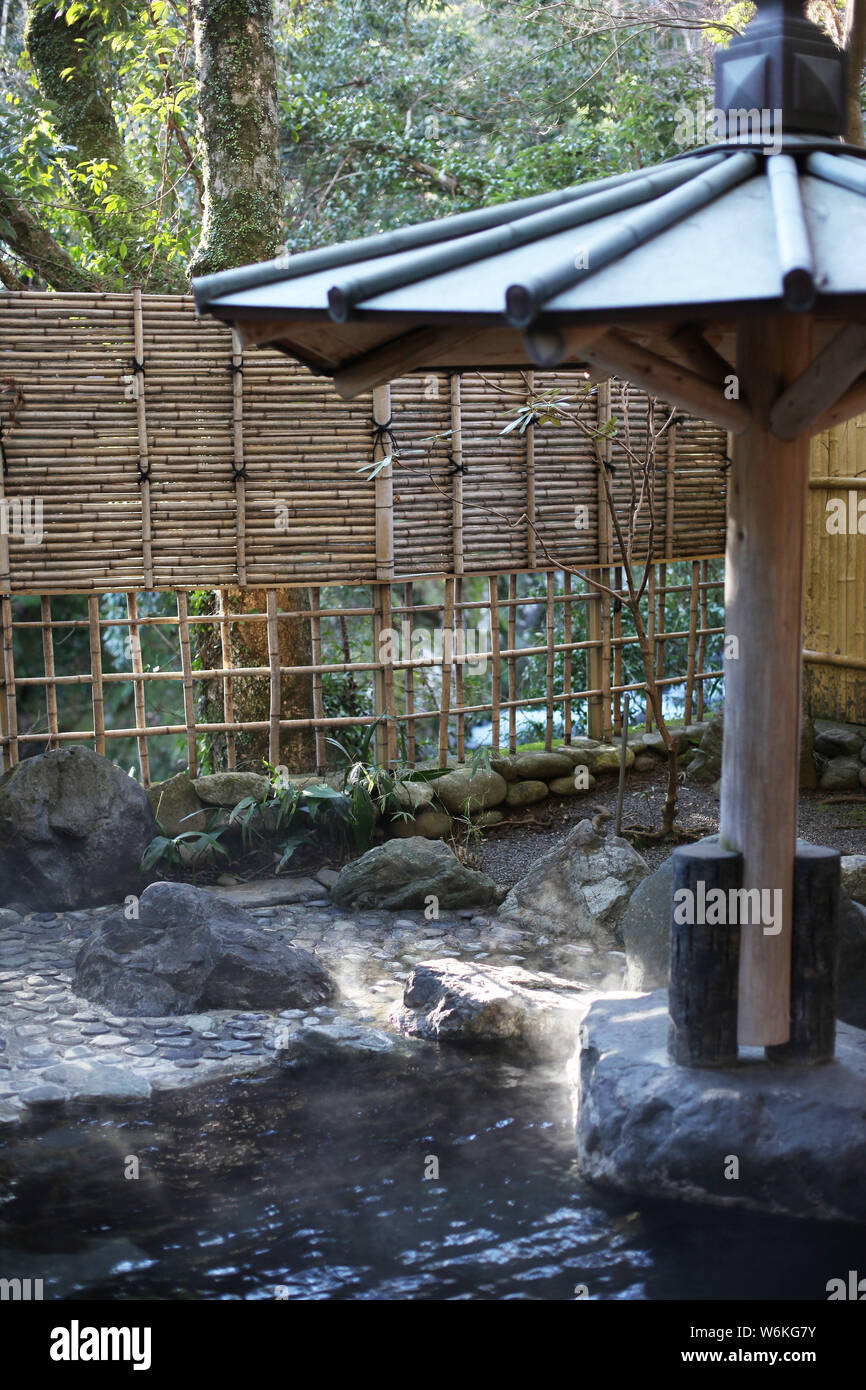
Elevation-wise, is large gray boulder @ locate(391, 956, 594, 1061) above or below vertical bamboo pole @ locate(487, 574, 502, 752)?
below

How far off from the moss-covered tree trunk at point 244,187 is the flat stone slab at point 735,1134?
409 centimetres

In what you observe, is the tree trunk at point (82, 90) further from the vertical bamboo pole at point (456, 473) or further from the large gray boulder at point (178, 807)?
the large gray boulder at point (178, 807)

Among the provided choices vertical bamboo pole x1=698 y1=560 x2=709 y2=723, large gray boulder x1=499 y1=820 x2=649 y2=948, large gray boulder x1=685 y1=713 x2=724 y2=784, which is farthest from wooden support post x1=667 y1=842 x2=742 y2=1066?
vertical bamboo pole x1=698 y1=560 x2=709 y2=723

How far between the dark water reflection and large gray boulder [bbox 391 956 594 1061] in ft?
1.27

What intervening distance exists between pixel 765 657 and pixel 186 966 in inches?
105

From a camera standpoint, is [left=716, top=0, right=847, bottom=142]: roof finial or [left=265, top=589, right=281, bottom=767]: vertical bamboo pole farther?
[left=265, top=589, right=281, bottom=767]: vertical bamboo pole

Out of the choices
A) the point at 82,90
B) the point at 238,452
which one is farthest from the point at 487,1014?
the point at 82,90

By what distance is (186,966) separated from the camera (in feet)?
16.5

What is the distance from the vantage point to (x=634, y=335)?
3623 millimetres

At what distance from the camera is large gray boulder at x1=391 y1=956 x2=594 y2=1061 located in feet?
15.4

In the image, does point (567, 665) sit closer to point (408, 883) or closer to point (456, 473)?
point (456, 473)

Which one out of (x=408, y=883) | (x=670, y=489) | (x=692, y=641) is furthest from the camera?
(x=692, y=641)

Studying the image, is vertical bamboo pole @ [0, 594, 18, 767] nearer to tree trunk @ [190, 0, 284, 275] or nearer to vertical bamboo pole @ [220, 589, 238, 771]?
vertical bamboo pole @ [220, 589, 238, 771]

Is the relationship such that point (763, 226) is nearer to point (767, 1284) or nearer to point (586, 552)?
point (767, 1284)
